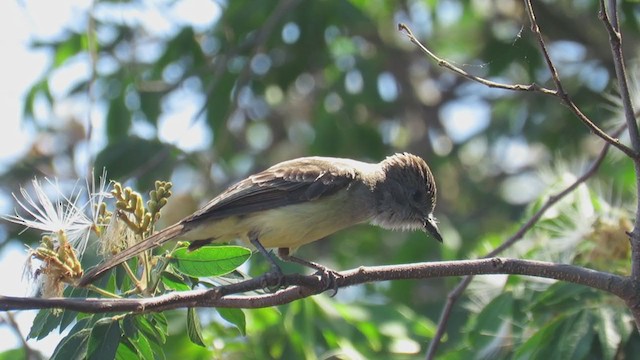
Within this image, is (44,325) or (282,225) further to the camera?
(282,225)

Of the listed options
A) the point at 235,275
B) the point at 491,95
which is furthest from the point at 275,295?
the point at 491,95

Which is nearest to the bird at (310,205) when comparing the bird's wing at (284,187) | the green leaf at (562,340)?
the bird's wing at (284,187)

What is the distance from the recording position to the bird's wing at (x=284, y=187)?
5004 mm

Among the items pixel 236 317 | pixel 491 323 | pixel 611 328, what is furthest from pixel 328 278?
pixel 611 328

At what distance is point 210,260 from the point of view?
369 cm

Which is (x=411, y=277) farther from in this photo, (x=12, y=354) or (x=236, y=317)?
(x=12, y=354)

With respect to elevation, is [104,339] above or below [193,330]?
above

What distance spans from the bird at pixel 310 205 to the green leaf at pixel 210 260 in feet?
2.18

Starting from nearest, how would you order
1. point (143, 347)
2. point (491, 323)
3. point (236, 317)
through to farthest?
point (143, 347) < point (236, 317) < point (491, 323)

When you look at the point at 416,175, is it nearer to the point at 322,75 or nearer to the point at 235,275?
the point at 235,275

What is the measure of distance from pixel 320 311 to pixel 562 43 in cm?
407

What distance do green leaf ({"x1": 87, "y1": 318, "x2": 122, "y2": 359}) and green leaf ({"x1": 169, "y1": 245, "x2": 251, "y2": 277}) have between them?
0.35 meters

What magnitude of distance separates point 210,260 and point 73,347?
57 cm

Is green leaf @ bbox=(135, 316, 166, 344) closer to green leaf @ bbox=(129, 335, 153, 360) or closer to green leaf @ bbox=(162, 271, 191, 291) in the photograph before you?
green leaf @ bbox=(129, 335, 153, 360)
